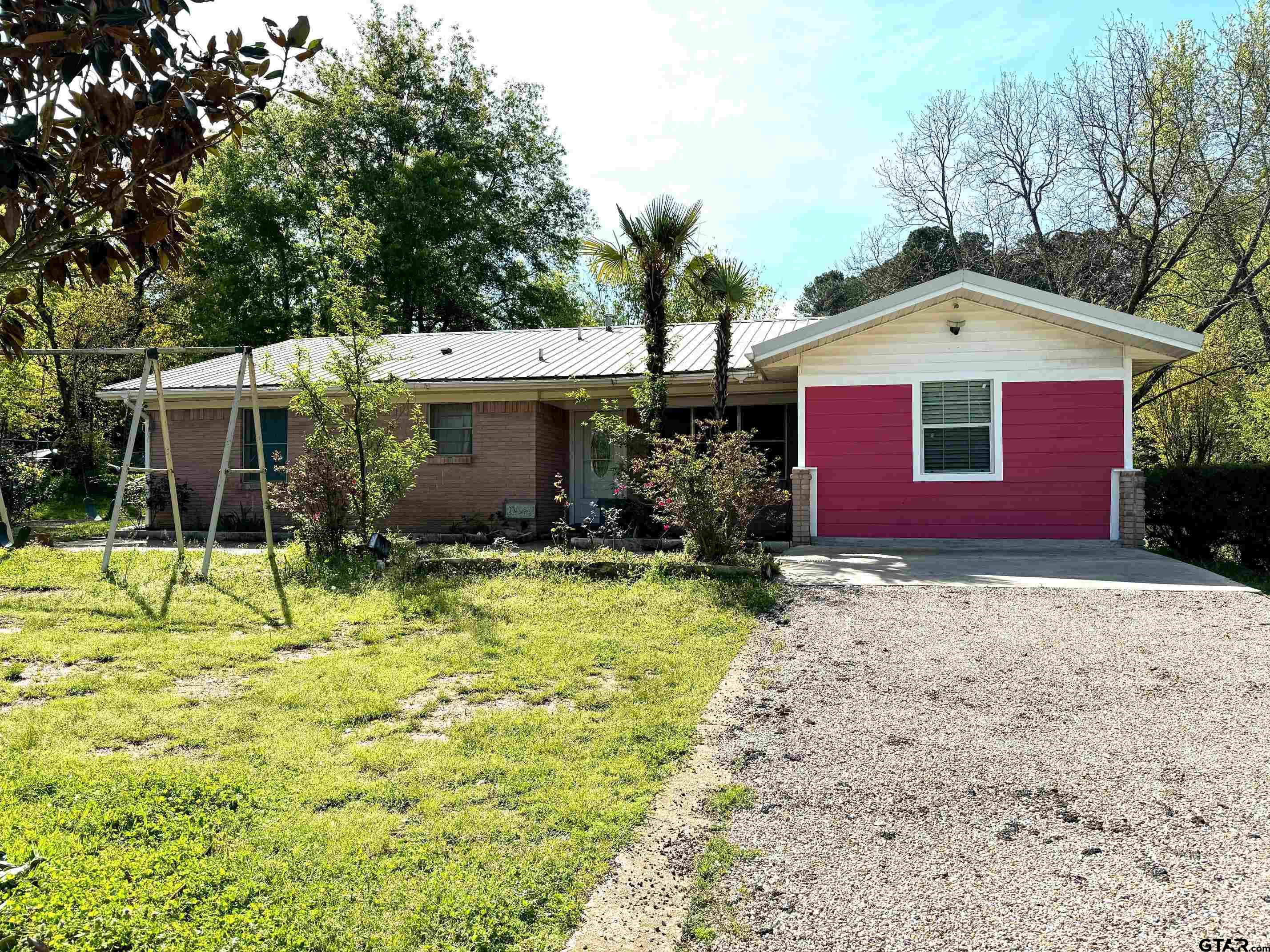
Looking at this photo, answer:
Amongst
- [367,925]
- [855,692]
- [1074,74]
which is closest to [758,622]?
[855,692]

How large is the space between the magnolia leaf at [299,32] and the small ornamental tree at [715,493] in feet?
25.2

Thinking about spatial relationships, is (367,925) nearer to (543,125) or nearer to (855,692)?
(855,692)

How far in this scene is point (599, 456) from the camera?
16.8 meters

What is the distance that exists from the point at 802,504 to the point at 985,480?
107 inches

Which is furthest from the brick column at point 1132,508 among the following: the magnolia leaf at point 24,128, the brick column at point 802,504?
the magnolia leaf at point 24,128

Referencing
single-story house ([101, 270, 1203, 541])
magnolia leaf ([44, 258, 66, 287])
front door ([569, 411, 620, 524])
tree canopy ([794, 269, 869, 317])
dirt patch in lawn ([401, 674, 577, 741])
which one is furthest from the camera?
tree canopy ([794, 269, 869, 317])

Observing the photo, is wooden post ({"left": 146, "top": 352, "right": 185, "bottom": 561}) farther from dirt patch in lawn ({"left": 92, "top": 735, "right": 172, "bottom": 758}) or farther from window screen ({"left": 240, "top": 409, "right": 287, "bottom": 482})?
window screen ({"left": 240, "top": 409, "right": 287, "bottom": 482})

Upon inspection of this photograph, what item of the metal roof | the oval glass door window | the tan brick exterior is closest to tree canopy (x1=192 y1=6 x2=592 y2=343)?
the metal roof

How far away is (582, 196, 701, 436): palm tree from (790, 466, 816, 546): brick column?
2332 mm

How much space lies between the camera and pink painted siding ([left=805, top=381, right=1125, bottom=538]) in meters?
12.0

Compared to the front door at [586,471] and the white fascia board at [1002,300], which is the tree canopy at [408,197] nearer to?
the front door at [586,471]

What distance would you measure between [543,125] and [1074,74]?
75.0ft

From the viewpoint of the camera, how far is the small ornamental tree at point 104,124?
1939 millimetres

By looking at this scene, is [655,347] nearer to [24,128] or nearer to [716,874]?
[716,874]
